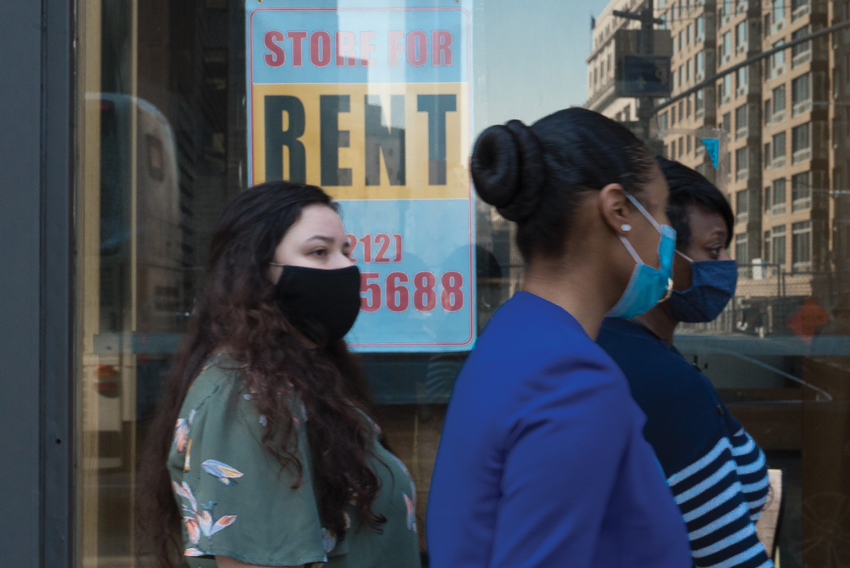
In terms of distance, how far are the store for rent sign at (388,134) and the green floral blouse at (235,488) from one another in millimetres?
1430

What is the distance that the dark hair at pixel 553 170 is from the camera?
1075 mm

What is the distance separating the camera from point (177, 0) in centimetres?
297

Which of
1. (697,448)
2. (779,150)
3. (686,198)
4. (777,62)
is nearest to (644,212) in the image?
(697,448)

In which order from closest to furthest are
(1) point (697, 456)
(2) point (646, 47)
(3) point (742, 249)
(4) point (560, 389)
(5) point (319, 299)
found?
(4) point (560, 389) → (1) point (697, 456) → (5) point (319, 299) → (2) point (646, 47) → (3) point (742, 249)

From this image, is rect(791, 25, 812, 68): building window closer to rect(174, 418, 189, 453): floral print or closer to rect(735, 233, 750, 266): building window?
rect(735, 233, 750, 266): building window

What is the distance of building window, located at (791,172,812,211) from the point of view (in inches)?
131

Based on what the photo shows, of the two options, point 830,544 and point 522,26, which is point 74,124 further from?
point 830,544

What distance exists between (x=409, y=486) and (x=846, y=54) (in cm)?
288

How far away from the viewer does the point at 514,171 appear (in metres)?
1.08

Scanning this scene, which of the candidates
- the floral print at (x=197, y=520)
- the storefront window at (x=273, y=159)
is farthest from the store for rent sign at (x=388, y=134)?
the floral print at (x=197, y=520)

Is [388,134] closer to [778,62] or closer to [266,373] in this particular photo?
[266,373]

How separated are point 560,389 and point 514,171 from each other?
342 mm

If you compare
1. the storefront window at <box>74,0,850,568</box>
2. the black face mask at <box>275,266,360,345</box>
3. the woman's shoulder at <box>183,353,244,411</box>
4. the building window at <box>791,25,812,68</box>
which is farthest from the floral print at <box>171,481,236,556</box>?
the building window at <box>791,25,812,68</box>

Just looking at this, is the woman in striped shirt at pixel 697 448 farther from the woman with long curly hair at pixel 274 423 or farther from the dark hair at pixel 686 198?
the woman with long curly hair at pixel 274 423
